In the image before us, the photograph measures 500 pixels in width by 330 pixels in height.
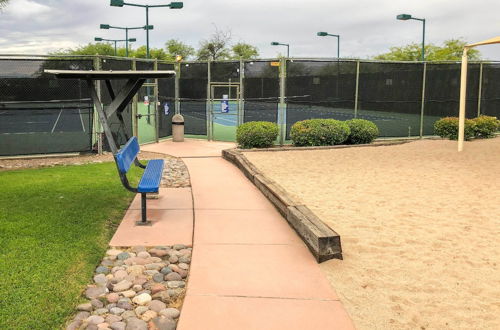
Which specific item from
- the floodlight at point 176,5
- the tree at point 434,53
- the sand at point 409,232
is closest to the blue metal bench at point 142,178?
the sand at point 409,232

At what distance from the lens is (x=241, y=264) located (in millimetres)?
4961

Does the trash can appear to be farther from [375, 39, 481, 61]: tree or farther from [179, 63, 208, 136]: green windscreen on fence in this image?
[375, 39, 481, 61]: tree

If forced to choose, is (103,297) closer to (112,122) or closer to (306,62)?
(112,122)

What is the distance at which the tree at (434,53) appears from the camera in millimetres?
46375

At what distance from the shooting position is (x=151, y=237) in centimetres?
582

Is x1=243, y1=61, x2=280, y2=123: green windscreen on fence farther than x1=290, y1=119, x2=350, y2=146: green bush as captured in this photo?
Yes

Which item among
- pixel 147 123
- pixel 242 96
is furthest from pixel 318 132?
pixel 147 123

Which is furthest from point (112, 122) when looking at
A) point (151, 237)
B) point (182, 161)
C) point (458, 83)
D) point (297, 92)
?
point (458, 83)

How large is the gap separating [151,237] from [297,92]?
33.9 ft

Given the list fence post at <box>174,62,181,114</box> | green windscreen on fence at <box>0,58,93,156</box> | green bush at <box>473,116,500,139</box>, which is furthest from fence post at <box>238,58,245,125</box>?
green bush at <box>473,116,500,139</box>

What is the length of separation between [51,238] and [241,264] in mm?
2087

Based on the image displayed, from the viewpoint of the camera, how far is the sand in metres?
4.07

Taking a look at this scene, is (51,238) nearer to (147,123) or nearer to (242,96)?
(242,96)

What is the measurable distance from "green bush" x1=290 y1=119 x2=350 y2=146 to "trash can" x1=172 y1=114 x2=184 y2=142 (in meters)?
3.87
